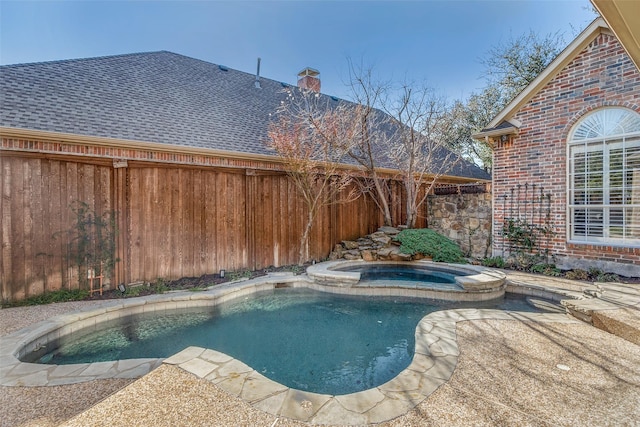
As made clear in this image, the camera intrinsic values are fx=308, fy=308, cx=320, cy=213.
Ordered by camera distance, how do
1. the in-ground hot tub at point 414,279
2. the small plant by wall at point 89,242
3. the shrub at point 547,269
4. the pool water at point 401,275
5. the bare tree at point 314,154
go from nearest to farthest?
1. the small plant by wall at point 89,242
2. the in-ground hot tub at point 414,279
3. the pool water at point 401,275
4. the shrub at point 547,269
5. the bare tree at point 314,154

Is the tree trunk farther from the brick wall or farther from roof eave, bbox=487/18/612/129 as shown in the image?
roof eave, bbox=487/18/612/129

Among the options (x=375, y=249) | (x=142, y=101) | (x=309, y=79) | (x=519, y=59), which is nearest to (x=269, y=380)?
(x=375, y=249)

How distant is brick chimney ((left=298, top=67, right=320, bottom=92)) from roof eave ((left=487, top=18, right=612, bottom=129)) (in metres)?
6.57

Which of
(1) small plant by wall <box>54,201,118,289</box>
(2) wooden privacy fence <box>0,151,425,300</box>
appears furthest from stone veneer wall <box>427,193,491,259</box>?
(1) small plant by wall <box>54,201,118,289</box>

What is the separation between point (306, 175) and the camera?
7.49 meters

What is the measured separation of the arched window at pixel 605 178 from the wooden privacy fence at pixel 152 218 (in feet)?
18.0

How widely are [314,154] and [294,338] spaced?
15.7 feet

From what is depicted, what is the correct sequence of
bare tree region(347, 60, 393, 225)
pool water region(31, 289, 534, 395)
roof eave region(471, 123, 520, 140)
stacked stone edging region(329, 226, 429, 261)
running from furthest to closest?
bare tree region(347, 60, 393, 225), stacked stone edging region(329, 226, 429, 261), roof eave region(471, 123, 520, 140), pool water region(31, 289, 534, 395)

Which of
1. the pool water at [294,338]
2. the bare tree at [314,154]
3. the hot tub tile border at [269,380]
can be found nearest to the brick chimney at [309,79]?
the bare tree at [314,154]

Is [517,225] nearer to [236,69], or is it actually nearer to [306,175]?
[306,175]

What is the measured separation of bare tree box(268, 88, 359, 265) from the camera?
23.5 ft

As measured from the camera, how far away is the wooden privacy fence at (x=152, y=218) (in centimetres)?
489

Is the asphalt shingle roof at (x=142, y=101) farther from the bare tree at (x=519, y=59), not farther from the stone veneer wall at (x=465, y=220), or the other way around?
the bare tree at (x=519, y=59)

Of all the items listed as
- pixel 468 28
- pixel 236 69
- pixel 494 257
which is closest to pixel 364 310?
pixel 494 257
